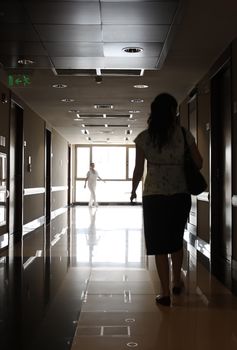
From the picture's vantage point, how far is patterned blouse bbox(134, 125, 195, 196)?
375cm

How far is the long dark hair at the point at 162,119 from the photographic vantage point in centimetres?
376

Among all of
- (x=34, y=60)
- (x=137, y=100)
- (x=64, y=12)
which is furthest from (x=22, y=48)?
(x=137, y=100)

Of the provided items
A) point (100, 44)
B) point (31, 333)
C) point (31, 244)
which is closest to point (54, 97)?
point (31, 244)

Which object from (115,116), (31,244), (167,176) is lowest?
(31,244)

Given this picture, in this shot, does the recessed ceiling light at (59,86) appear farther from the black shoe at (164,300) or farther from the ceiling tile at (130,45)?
the black shoe at (164,300)

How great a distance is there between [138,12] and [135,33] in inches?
24.1

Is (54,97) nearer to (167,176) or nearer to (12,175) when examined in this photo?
(12,175)

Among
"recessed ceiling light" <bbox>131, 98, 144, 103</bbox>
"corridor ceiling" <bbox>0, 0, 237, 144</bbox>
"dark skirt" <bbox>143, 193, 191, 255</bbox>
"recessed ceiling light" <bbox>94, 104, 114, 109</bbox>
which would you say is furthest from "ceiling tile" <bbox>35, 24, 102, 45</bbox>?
"recessed ceiling light" <bbox>94, 104, 114, 109</bbox>

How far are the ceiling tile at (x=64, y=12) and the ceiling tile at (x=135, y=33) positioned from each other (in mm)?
278

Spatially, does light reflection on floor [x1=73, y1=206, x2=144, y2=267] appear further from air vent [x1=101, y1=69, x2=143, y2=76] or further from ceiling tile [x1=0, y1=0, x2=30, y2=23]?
ceiling tile [x1=0, y1=0, x2=30, y2=23]

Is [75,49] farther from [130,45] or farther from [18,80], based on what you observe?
[18,80]

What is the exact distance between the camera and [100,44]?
4996 mm

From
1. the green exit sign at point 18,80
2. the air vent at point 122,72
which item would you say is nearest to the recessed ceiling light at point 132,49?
the air vent at point 122,72

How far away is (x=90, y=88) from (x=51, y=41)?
271 cm
